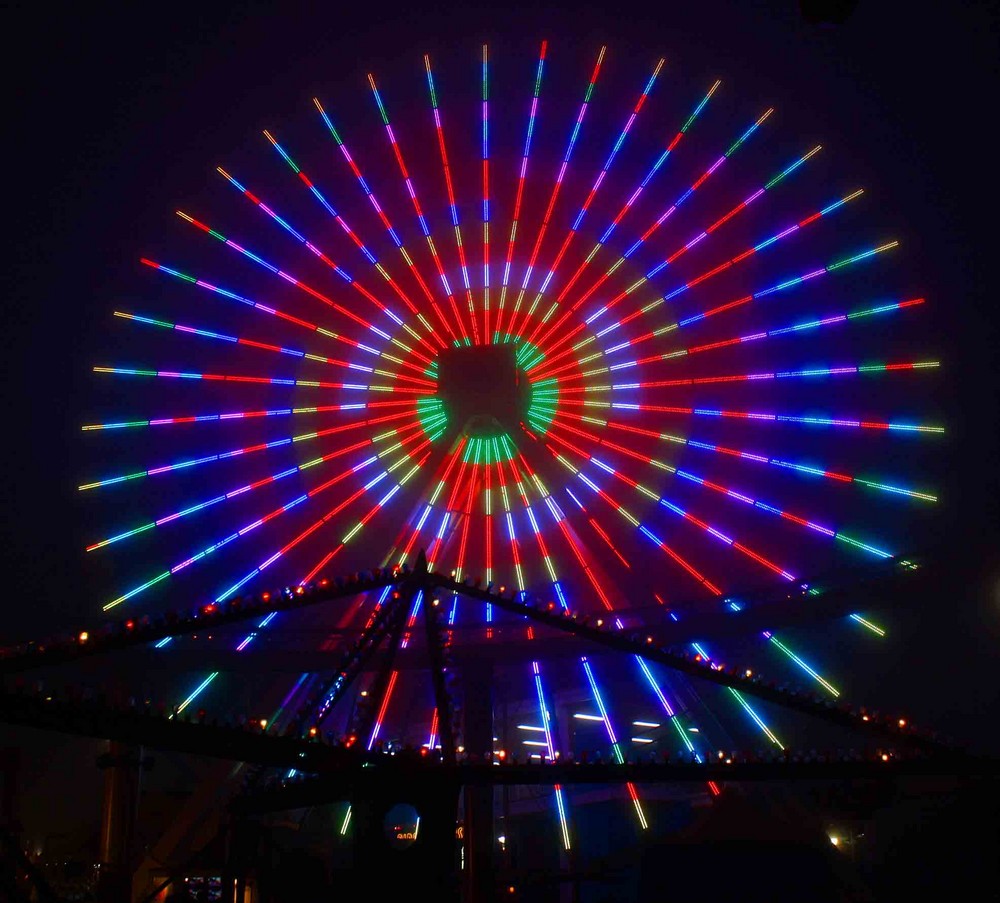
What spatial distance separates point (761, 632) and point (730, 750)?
11.1 feet

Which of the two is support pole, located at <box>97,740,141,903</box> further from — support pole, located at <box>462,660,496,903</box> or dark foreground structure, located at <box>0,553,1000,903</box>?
support pole, located at <box>462,660,496,903</box>

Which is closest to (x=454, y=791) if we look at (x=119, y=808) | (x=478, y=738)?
(x=478, y=738)

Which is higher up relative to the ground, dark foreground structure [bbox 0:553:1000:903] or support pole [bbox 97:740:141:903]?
support pole [bbox 97:740:141:903]

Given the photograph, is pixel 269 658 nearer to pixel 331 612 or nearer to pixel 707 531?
pixel 331 612

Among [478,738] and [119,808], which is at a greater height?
[478,738]

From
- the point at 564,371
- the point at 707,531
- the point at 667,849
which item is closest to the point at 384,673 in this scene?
the point at 667,849

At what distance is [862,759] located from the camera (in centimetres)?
1096

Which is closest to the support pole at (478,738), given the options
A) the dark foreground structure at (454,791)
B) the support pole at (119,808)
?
the dark foreground structure at (454,791)

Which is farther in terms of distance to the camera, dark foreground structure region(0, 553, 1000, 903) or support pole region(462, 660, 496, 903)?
support pole region(462, 660, 496, 903)

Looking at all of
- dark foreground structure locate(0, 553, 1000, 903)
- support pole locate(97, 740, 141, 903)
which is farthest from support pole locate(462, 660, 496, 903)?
support pole locate(97, 740, 141, 903)

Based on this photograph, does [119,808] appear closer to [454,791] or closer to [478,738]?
[478,738]

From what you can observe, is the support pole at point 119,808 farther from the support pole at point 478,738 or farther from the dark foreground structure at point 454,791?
the support pole at point 478,738

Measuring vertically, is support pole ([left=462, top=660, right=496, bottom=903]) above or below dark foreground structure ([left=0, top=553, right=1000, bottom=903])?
above

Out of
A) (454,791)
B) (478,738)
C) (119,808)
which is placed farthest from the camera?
(478,738)
